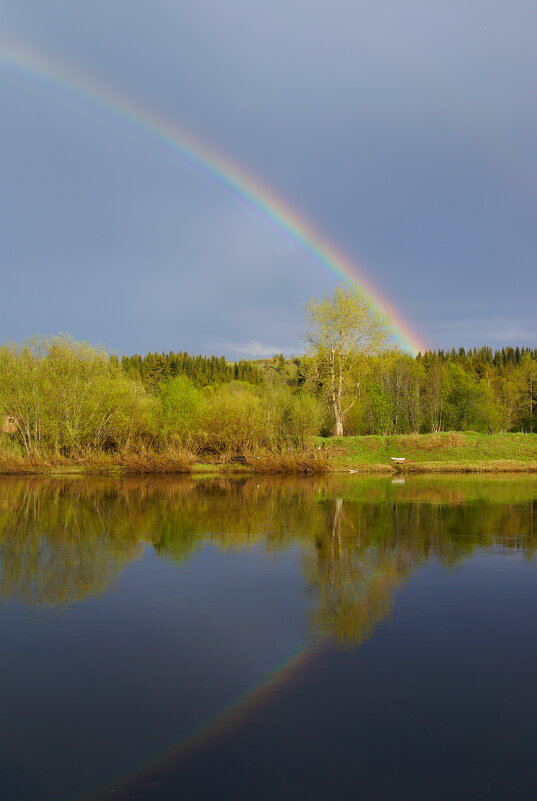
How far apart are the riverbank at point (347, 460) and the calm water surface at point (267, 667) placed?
71.6 feet

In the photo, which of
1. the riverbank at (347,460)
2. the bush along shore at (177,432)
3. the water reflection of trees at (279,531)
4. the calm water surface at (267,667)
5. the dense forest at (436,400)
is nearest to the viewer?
the calm water surface at (267,667)

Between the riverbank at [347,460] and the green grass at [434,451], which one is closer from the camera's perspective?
the riverbank at [347,460]

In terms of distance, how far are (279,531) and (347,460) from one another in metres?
26.2

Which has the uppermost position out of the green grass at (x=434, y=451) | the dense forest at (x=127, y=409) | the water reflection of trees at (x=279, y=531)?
the dense forest at (x=127, y=409)

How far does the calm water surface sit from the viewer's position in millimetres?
4734

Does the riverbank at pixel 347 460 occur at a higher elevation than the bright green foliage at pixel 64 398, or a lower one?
lower

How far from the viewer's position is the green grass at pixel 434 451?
41.4 metres

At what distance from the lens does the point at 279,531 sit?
1577 cm

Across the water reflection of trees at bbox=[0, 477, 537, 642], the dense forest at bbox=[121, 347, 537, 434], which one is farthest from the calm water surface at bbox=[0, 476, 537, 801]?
the dense forest at bbox=[121, 347, 537, 434]

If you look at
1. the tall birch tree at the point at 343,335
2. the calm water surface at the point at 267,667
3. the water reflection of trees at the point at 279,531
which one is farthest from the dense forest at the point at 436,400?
the calm water surface at the point at 267,667

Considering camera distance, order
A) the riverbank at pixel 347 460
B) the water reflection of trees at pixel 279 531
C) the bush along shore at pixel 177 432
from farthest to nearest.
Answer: the bush along shore at pixel 177 432 → the riverbank at pixel 347 460 → the water reflection of trees at pixel 279 531

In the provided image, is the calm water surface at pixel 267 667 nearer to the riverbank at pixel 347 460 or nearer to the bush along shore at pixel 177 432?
the riverbank at pixel 347 460

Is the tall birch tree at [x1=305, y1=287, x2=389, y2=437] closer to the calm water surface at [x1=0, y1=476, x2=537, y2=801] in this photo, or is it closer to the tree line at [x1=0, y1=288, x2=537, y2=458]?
the tree line at [x1=0, y1=288, x2=537, y2=458]

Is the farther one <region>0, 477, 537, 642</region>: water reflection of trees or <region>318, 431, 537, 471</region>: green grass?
<region>318, 431, 537, 471</region>: green grass
